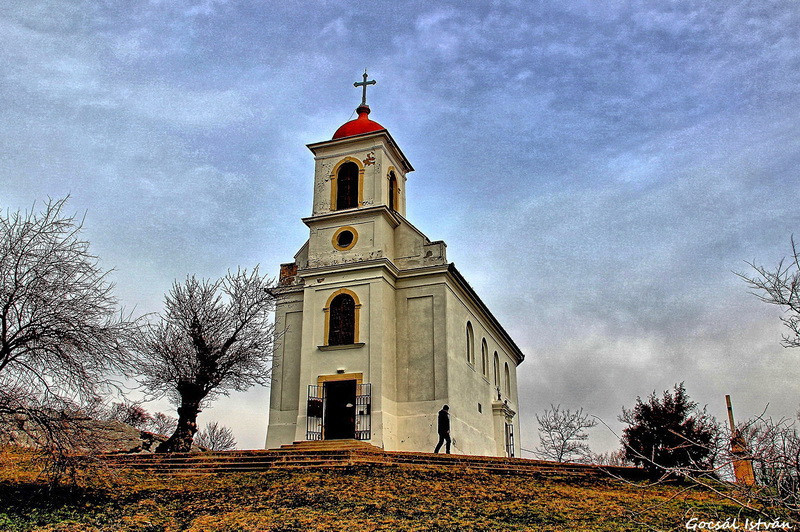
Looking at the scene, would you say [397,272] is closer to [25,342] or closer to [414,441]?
[414,441]

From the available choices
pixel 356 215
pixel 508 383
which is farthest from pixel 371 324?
pixel 508 383

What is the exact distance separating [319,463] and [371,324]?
8154mm

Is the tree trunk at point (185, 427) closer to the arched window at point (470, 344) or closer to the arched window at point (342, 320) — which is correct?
the arched window at point (342, 320)

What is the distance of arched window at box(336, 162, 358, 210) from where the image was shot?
92.5 ft

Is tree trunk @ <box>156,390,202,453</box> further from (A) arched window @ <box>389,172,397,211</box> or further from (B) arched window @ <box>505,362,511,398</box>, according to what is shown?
(B) arched window @ <box>505,362,511,398</box>

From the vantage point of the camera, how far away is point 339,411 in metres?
24.7

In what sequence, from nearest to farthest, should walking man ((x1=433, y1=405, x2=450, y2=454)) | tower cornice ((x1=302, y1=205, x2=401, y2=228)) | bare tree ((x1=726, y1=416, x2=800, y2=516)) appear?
bare tree ((x1=726, y1=416, x2=800, y2=516))
walking man ((x1=433, y1=405, x2=450, y2=454))
tower cornice ((x1=302, y1=205, x2=401, y2=228))

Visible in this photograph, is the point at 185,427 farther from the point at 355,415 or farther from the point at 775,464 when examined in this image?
the point at 775,464

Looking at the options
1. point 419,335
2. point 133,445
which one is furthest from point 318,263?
point 133,445

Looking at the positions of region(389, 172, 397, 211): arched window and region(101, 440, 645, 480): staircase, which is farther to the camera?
region(389, 172, 397, 211): arched window

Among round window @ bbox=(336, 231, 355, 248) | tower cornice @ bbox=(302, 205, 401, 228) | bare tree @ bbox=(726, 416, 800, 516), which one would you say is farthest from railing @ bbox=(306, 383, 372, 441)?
bare tree @ bbox=(726, 416, 800, 516)

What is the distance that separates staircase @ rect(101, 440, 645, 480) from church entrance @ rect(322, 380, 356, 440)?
4.95 m

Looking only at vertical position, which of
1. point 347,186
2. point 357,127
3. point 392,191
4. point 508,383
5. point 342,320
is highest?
point 357,127

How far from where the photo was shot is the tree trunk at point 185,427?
22.3 metres
